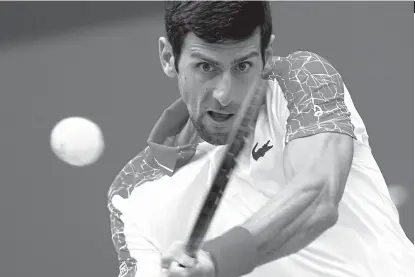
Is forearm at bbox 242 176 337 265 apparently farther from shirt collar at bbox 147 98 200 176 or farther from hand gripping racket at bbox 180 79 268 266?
shirt collar at bbox 147 98 200 176

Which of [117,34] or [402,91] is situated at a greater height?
[117,34]

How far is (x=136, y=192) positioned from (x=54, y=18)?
1304 millimetres

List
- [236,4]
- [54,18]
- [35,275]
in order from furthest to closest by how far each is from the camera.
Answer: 1. [54,18]
2. [35,275]
3. [236,4]

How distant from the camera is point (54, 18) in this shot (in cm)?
294

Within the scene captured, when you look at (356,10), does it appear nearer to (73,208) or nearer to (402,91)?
A: (402,91)

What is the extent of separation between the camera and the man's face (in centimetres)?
154

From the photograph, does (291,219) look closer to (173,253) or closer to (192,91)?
(173,253)

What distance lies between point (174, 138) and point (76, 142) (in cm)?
90

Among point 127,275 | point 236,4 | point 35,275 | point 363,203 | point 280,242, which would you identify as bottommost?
point 35,275

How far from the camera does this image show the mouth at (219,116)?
1599 millimetres

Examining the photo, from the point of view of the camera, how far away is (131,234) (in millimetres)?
1759

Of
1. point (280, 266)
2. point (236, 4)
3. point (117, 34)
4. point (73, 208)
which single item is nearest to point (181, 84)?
point (236, 4)

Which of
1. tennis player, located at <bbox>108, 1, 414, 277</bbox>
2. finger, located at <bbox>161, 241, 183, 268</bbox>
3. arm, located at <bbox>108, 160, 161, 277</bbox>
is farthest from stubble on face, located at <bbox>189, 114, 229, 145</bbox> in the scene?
finger, located at <bbox>161, 241, 183, 268</bbox>

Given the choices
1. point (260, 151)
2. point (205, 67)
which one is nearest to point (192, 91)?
point (205, 67)
